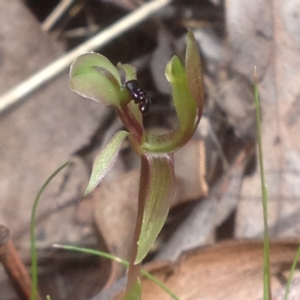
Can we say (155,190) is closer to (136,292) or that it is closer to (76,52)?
(136,292)

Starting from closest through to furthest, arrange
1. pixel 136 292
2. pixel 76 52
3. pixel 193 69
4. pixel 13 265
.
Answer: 1. pixel 193 69
2. pixel 136 292
3. pixel 13 265
4. pixel 76 52

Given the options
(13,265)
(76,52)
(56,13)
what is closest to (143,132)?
(13,265)

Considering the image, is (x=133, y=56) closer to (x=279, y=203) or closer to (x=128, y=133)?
(x=279, y=203)

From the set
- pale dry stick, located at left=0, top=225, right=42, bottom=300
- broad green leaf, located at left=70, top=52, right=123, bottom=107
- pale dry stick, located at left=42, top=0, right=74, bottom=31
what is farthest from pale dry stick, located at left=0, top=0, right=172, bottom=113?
broad green leaf, located at left=70, top=52, right=123, bottom=107

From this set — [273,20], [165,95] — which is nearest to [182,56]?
[165,95]

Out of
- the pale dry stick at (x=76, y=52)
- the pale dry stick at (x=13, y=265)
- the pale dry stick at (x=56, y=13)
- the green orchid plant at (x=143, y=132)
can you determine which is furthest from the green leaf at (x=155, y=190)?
the pale dry stick at (x=56, y=13)
